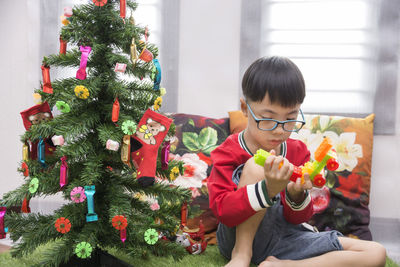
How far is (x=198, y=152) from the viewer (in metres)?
1.35

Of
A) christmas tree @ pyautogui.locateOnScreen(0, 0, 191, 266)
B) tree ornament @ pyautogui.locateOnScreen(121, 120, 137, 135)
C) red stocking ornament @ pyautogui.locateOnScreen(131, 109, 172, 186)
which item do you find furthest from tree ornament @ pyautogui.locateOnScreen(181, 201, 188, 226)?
tree ornament @ pyautogui.locateOnScreen(121, 120, 137, 135)

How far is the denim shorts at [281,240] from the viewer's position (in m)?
0.92

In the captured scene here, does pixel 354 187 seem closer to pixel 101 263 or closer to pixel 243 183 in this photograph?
pixel 243 183

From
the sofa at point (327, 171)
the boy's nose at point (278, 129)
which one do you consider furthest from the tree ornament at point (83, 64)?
the sofa at point (327, 171)

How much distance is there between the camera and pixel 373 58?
1.48m

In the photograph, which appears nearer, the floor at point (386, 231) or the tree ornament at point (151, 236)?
the tree ornament at point (151, 236)

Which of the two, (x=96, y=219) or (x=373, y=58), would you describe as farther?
(x=373, y=58)

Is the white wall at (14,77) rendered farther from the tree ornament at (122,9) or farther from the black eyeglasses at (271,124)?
the black eyeglasses at (271,124)

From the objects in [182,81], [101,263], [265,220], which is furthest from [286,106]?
[182,81]

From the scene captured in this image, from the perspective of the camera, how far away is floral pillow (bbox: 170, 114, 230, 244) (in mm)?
1272

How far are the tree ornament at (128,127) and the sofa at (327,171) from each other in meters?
0.51

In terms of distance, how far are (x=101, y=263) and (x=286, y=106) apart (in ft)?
2.00

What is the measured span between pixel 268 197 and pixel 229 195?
0.34 feet

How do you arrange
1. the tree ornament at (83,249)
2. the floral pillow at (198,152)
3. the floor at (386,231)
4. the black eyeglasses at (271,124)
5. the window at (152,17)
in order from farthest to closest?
the window at (152,17), the floor at (386,231), the floral pillow at (198,152), the black eyeglasses at (271,124), the tree ornament at (83,249)
